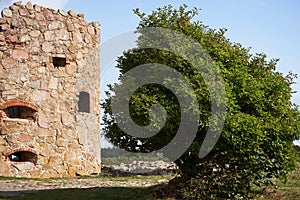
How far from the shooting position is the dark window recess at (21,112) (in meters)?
13.7

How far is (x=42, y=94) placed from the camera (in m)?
13.8

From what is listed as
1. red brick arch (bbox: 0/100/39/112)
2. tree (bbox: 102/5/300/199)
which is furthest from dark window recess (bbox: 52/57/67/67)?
tree (bbox: 102/5/300/199)

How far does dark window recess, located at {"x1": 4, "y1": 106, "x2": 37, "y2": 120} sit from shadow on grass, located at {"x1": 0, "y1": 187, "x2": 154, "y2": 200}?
3.74 metres

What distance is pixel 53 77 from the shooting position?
14.0m

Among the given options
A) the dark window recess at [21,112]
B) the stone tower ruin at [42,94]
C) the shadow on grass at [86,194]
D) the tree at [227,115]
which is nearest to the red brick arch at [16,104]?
the stone tower ruin at [42,94]


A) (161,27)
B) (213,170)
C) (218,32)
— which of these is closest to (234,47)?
(218,32)

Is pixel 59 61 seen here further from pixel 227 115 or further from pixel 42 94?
pixel 227 115

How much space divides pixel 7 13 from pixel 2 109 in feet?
8.97

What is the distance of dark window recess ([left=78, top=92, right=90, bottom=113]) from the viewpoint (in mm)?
15054

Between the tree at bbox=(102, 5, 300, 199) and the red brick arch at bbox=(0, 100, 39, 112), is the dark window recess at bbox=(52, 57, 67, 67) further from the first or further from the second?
the tree at bbox=(102, 5, 300, 199)

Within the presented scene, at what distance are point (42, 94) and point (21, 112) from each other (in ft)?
2.74

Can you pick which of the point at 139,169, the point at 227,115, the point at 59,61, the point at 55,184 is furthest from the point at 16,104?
the point at 227,115

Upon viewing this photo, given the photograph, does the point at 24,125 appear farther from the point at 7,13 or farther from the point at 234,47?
the point at 234,47

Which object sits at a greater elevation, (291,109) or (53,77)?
(53,77)
